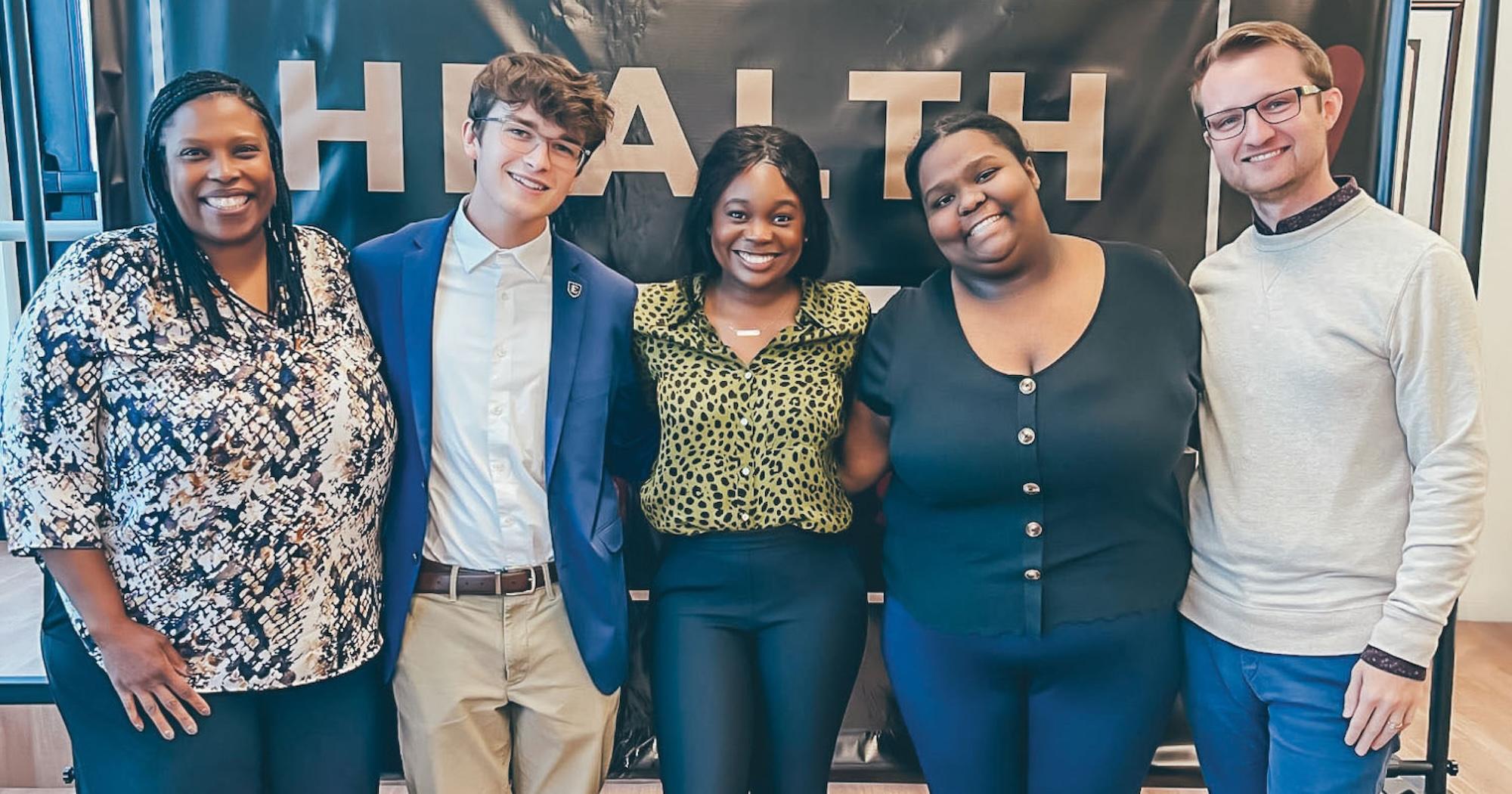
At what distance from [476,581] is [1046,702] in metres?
1.02

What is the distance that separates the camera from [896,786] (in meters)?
2.95

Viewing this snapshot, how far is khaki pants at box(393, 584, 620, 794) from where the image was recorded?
184 cm

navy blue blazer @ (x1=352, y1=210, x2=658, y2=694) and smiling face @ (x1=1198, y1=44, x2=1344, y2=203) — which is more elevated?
smiling face @ (x1=1198, y1=44, x2=1344, y2=203)

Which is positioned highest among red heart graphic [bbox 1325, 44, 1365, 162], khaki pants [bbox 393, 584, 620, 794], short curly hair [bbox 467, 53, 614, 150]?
red heart graphic [bbox 1325, 44, 1365, 162]

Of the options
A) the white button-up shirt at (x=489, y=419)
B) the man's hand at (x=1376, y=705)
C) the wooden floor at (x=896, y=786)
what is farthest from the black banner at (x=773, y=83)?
the wooden floor at (x=896, y=786)

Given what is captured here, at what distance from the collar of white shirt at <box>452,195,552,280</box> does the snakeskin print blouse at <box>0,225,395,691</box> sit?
0.89ft

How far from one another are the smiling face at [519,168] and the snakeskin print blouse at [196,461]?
362 millimetres

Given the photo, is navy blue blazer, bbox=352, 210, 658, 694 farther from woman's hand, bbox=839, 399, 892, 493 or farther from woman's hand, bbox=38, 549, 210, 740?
woman's hand, bbox=839, 399, 892, 493

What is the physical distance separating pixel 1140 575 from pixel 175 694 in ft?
5.20

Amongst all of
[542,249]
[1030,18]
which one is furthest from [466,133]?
[1030,18]

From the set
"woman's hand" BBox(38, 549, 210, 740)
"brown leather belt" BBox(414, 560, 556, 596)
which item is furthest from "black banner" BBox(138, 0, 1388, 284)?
"woman's hand" BBox(38, 549, 210, 740)

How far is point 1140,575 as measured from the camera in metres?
1.71

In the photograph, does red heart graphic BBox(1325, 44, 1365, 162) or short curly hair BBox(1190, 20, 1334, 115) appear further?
red heart graphic BBox(1325, 44, 1365, 162)

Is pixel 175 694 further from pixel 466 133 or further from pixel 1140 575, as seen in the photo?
pixel 1140 575
